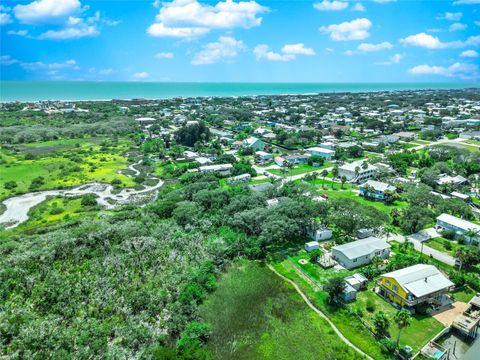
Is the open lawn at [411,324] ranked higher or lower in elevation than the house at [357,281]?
lower

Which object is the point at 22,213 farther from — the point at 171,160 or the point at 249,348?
the point at 249,348

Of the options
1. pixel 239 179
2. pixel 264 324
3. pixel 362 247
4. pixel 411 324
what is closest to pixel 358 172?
pixel 239 179

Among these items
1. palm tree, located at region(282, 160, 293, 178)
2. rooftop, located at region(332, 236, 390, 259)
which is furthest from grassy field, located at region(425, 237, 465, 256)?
palm tree, located at region(282, 160, 293, 178)

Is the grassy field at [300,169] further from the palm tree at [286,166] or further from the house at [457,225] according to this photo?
the house at [457,225]

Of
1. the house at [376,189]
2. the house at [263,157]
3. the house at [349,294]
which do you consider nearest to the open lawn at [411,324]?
the house at [349,294]

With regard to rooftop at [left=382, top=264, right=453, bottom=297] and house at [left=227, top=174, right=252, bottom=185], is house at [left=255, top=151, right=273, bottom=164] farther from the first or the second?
rooftop at [left=382, top=264, right=453, bottom=297]

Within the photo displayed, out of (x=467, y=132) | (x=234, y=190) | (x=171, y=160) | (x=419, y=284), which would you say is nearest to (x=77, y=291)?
(x=234, y=190)
